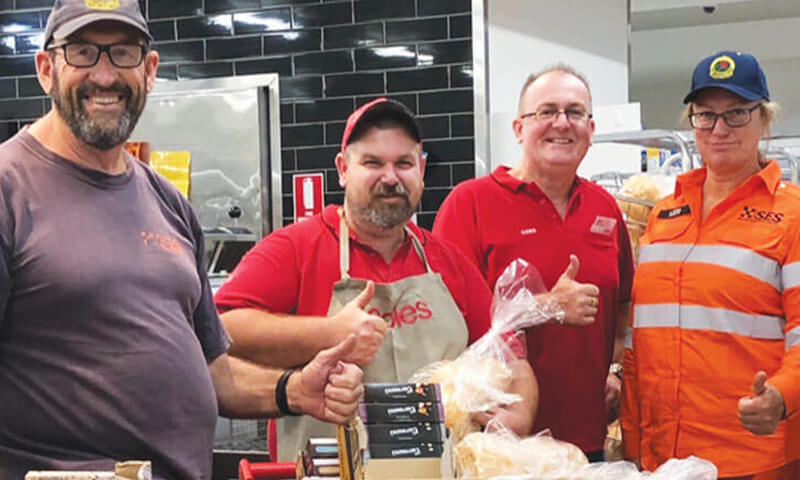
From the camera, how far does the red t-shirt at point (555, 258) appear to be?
284 centimetres

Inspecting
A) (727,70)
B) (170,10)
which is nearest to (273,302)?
(727,70)

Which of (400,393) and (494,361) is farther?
(494,361)

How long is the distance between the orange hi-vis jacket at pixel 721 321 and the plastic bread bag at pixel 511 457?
967 millimetres

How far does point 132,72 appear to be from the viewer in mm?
2018

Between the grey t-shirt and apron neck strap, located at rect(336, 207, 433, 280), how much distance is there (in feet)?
1.65

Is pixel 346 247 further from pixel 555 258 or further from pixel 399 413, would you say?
pixel 399 413

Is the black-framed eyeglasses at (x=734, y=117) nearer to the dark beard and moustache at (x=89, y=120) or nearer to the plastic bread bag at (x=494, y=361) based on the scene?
the plastic bread bag at (x=494, y=361)

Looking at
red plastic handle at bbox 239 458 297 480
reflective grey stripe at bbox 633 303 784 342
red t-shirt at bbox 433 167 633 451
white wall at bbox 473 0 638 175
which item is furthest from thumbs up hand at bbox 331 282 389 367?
white wall at bbox 473 0 638 175

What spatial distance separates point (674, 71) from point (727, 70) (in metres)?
10.3

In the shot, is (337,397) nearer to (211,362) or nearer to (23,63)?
(211,362)

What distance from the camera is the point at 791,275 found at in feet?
8.20

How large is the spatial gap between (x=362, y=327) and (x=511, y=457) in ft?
2.01

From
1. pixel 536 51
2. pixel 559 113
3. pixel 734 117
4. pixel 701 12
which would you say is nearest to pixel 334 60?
pixel 536 51

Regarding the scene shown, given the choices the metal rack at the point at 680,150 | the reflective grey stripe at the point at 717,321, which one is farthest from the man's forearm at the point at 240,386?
the metal rack at the point at 680,150
